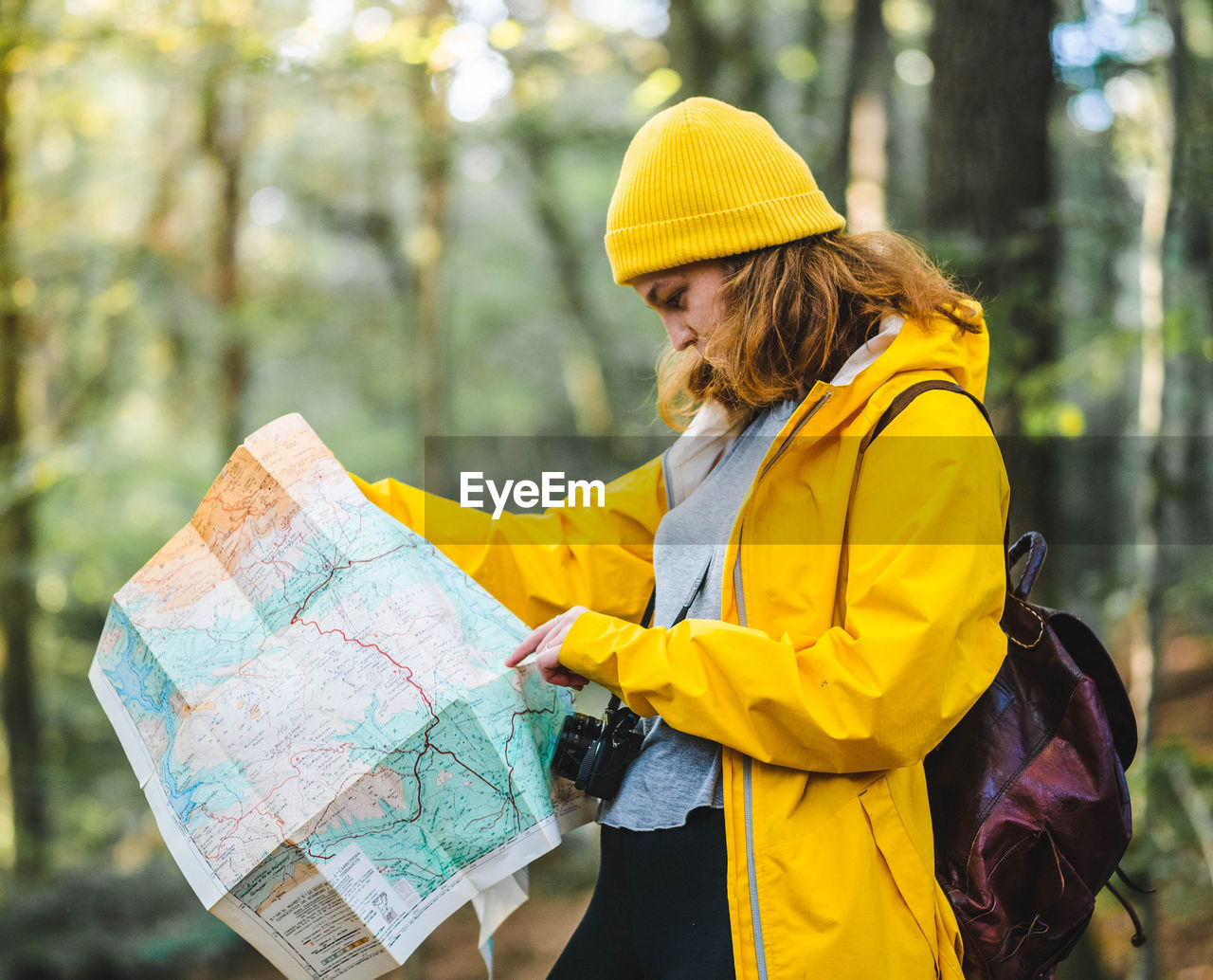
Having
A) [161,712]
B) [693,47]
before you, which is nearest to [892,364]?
[161,712]

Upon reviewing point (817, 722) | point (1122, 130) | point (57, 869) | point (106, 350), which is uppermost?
point (1122, 130)

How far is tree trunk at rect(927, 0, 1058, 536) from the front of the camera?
3.20m

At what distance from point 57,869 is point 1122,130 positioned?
8210 mm

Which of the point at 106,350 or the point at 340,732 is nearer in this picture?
the point at 340,732

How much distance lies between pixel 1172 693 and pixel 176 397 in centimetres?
1077

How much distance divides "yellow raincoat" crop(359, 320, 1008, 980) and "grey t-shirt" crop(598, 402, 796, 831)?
8cm

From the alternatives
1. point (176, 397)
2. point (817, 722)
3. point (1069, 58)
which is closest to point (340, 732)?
point (817, 722)

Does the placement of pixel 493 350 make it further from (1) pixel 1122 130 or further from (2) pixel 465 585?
(2) pixel 465 585

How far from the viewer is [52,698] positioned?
7766 millimetres

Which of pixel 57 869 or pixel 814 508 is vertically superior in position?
pixel 814 508

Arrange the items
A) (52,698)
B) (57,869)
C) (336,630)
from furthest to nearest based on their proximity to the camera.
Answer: (52,698), (57,869), (336,630)

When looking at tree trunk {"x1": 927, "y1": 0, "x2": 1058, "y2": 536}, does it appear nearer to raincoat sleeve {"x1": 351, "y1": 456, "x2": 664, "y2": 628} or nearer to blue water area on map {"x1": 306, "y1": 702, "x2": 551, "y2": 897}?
raincoat sleeve {"x1": 351, "y1": 456, "x2": 664, "y2": 628}

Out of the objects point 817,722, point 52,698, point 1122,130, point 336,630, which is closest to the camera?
point 817,722

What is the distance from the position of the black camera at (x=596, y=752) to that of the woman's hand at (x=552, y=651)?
0.09m
